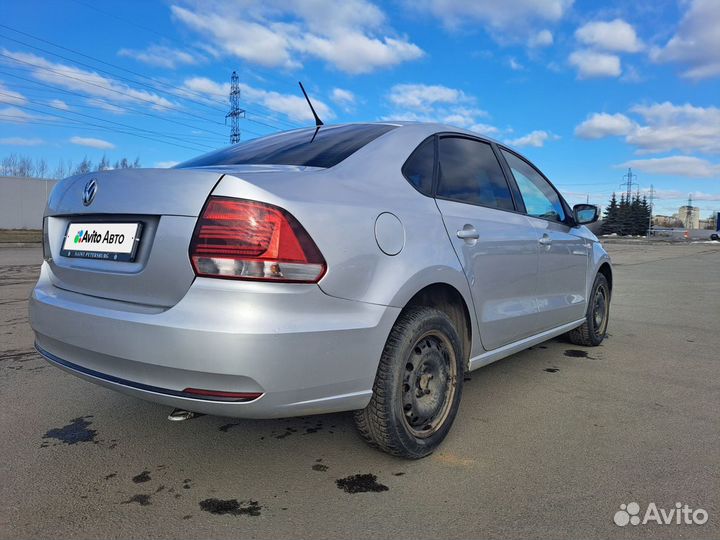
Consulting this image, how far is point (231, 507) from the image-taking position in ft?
6.77

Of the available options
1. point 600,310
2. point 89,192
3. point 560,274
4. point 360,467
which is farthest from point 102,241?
point 600,310

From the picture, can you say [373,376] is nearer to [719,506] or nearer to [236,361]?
[236,361]

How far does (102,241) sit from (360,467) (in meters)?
1.53

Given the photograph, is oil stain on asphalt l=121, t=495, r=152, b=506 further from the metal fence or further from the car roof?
the metal fence

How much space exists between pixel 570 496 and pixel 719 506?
57 cm

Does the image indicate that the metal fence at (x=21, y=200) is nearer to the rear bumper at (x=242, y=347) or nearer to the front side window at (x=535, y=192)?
the front side window at (x=535, y=192)

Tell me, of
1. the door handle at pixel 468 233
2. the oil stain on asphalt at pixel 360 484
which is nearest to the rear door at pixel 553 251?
the door handle at pixel 468 233

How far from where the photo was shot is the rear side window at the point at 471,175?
9.56 feet

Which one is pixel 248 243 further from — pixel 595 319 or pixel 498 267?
pixel 595 319

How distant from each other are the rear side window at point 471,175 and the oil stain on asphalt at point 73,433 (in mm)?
2250

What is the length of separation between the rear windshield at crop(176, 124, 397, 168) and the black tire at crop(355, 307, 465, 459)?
846 millimetres

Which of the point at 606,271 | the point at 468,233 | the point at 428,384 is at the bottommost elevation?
the point at 428,384

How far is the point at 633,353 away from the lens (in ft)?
15.1

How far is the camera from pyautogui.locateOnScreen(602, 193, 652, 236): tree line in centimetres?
8275
